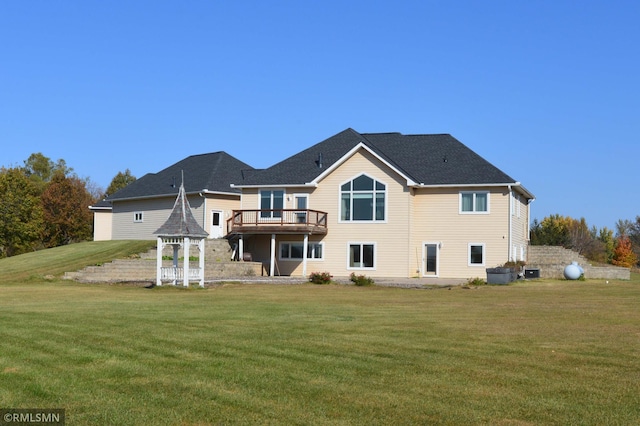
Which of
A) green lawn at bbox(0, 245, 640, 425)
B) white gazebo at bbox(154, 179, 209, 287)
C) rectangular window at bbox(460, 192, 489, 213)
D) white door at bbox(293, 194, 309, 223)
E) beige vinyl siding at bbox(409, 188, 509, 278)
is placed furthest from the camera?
white door at bbox(293, 194, 309, 223)

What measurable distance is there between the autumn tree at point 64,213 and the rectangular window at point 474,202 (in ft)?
132

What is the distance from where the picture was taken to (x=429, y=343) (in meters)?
13.4

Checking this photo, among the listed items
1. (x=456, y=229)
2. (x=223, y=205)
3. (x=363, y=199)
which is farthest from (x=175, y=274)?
(x=456, y=229)

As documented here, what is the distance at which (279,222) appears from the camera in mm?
43062

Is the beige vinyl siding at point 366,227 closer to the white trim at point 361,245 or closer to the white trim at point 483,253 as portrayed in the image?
the white trim at point 361,245

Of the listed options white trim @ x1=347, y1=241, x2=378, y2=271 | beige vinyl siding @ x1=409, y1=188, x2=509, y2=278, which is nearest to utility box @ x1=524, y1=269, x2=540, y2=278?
beige vinyl siding @ x1=409, y1=188, x2=509, y2=278

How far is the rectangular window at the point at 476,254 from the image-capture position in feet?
138

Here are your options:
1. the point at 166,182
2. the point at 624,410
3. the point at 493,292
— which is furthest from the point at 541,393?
the point at 166,182

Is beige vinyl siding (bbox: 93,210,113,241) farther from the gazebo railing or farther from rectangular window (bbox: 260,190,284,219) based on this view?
the gazebo railing

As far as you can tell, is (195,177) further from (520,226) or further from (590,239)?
(590,239)

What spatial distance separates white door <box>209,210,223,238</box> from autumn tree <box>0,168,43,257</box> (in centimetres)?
2381

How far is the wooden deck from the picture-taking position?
138 feet

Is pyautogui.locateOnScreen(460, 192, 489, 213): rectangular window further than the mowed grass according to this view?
Yes

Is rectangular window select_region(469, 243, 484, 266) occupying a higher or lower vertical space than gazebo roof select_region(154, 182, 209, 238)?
lower
